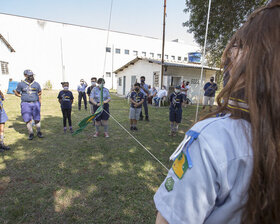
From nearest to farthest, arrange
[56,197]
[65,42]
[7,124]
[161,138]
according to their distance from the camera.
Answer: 1. [56,197]
2. [161,138]
3. [7,124]
4. [65,42]

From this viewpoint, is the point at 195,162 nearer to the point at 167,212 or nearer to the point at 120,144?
the point at 167,212

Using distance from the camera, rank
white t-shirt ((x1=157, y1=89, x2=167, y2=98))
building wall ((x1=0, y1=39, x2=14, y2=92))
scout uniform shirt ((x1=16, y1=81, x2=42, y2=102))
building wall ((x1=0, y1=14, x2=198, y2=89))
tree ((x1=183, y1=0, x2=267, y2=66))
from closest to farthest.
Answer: scout uniform shirt ((x1=16, y1=81, x2=42, y2=102))
tree ((x1=183, y1=0, x2=267, y2=66))
white t-shirt ((x1=157, y1=89, x2=167, y2=98))
building wall ((x1=0, y1=39, x2=14, y2=92))
building wall ((x1=0, y1=14, x2=198, y2=89))

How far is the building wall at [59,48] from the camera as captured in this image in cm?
2446

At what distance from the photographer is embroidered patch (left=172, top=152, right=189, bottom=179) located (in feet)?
2.22

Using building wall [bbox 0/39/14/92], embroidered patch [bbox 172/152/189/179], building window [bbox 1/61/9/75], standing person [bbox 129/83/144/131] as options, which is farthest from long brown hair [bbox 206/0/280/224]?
building window [bbox 1/61/9/75]

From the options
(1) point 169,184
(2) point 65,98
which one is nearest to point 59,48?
(2) point 65,98

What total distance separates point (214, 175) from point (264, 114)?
0.95 ft

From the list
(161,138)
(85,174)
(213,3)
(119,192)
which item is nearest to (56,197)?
(85,174)

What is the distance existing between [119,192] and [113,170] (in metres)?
0.81

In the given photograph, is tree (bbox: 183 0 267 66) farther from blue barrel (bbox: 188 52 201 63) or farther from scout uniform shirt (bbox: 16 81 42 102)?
blue barrel (bbox: 188 52 201 63)

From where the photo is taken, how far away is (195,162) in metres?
0.64

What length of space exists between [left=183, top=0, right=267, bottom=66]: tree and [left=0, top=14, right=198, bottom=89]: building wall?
23.6 metres

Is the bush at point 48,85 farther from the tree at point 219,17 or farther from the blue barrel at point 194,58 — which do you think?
the tree at point 219,17

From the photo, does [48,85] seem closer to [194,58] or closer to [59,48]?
[59,48]
